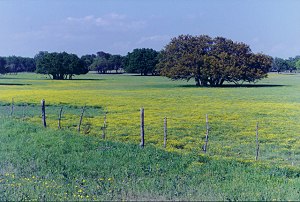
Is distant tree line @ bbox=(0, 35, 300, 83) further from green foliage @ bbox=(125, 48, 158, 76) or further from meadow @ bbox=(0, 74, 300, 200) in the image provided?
meadow @ bbox=(0, 74, 300, 200)

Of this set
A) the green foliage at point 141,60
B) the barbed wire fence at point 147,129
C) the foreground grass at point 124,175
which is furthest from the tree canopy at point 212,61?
the foreground grass at point 124,175

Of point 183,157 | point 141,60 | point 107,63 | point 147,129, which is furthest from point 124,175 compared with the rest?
point 107,63

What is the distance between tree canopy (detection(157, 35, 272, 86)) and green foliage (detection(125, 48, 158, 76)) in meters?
27.0

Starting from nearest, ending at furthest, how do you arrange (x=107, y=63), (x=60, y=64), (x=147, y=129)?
(x=147, y=129) < (x=60, y=64) < (x=107, y=63)

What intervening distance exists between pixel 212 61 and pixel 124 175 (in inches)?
2871

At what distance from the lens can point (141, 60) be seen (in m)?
126

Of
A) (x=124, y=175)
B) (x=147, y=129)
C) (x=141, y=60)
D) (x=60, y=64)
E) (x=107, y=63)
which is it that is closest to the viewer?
(x=124, y=175)

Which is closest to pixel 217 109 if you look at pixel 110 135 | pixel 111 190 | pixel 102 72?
pixel 110 135

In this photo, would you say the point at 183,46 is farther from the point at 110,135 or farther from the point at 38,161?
the point at 38,161

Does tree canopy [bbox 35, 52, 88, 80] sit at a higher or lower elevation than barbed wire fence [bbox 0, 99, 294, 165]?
higher

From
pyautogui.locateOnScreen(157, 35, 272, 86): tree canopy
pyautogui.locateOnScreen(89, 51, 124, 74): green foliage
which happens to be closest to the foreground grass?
pyautogui.locateOnScreen(157, 35, 272, 86): tree canopy

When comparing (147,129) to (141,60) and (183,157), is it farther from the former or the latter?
(141,60)

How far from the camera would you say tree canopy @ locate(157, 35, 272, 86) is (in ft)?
280

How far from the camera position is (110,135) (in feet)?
80.2
